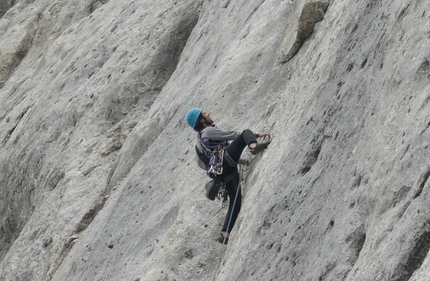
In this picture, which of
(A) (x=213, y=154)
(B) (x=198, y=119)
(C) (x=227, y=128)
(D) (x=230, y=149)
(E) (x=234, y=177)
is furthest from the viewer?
(C) (x=227, y=128)

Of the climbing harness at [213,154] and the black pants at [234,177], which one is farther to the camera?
the climbing harness at [213,154]

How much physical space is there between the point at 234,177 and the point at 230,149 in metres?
0.45

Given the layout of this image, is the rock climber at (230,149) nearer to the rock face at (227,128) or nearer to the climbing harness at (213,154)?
the climbing harness at (213,154)

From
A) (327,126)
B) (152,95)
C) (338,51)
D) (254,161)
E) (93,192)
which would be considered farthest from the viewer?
(152,95)

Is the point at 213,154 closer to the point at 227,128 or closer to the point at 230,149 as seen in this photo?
the point at 230,149

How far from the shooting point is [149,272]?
49.8 feet

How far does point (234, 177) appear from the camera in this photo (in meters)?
14.8

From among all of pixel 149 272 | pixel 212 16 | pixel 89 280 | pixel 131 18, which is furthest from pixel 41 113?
pixel 149 272

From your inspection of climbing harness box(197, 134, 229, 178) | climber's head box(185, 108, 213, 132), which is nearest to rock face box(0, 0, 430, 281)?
climbing harness box(197, 134, 229, 178)

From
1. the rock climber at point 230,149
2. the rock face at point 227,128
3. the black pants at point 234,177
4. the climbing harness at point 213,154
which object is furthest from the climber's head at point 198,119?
the rock face at point 227,128

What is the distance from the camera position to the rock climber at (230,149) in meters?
14.4

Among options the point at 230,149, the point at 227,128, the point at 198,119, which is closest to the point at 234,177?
the point at 230,149

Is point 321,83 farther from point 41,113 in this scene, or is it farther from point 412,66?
point 41,113

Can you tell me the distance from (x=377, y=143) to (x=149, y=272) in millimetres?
5183
